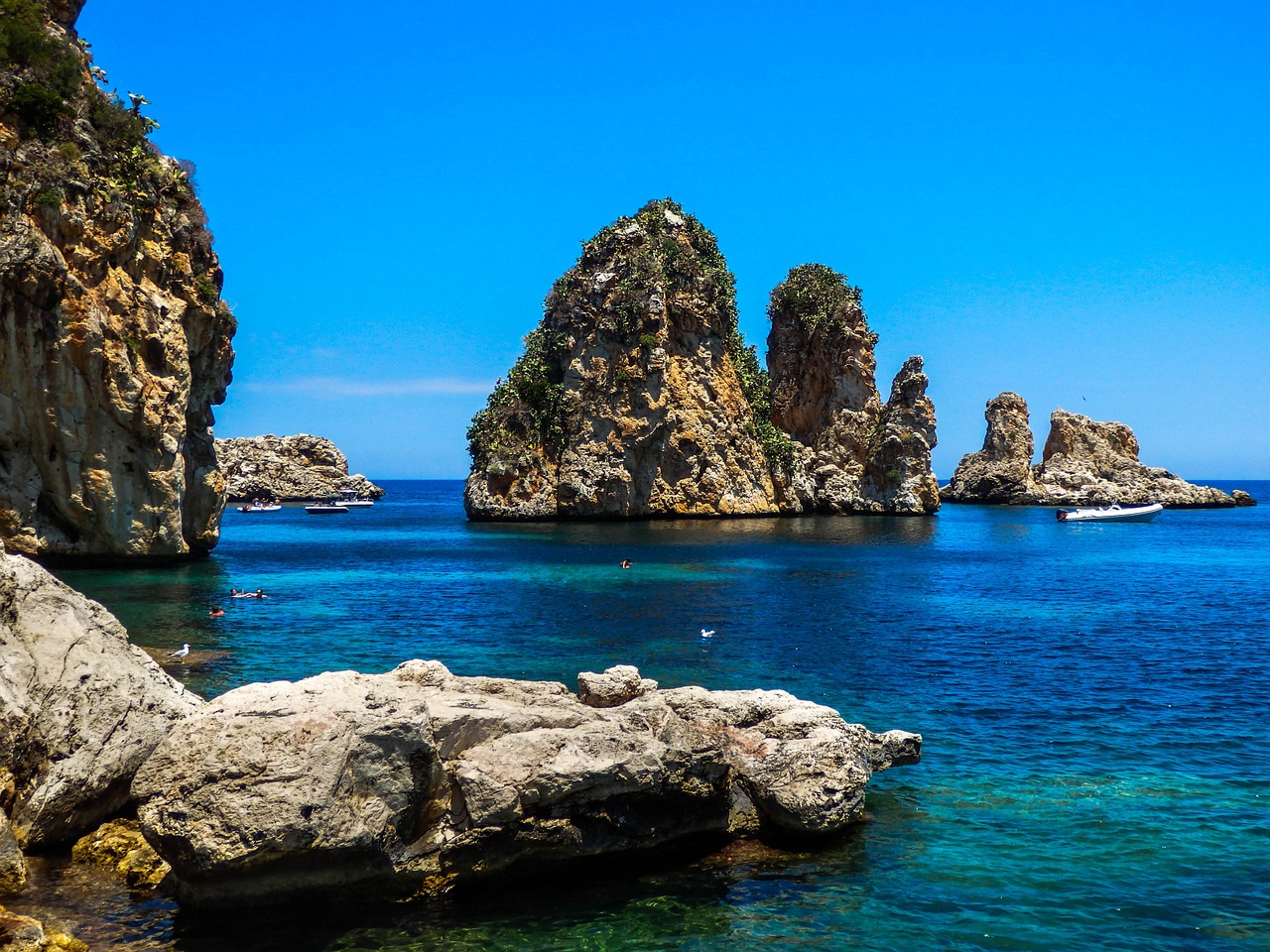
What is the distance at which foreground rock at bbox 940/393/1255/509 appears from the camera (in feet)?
392

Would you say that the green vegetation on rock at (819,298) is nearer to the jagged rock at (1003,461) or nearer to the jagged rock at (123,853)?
the jagged rock at (1003,461)

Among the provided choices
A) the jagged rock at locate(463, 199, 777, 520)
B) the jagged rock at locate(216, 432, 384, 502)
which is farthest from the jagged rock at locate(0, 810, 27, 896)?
the jagged rock at locate(216, 432, 384, 502)

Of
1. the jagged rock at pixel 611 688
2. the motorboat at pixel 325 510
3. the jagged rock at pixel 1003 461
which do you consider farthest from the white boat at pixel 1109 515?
the jagged rock at pixel 611 688

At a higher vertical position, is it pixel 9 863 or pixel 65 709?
pixel 65 709

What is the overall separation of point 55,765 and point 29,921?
301cm

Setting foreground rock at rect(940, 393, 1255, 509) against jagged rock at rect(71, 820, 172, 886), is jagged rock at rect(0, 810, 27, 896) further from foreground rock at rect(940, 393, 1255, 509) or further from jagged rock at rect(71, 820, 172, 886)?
foreground rock at rect(940, 393, 1255, 509)

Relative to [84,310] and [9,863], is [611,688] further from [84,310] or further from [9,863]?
[84,310]

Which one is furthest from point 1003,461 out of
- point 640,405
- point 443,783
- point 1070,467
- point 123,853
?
point 123,853

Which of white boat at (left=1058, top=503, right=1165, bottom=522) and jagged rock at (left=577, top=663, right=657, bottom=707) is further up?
white boat at (left=1058, top=503, right=1165, bottom=522)

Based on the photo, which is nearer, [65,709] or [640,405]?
[65,709]

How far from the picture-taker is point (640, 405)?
81000mm

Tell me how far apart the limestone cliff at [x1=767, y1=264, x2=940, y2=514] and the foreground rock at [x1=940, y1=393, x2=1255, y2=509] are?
1181 inches

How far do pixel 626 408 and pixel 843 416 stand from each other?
28311 mm

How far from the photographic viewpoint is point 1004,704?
20.6m
